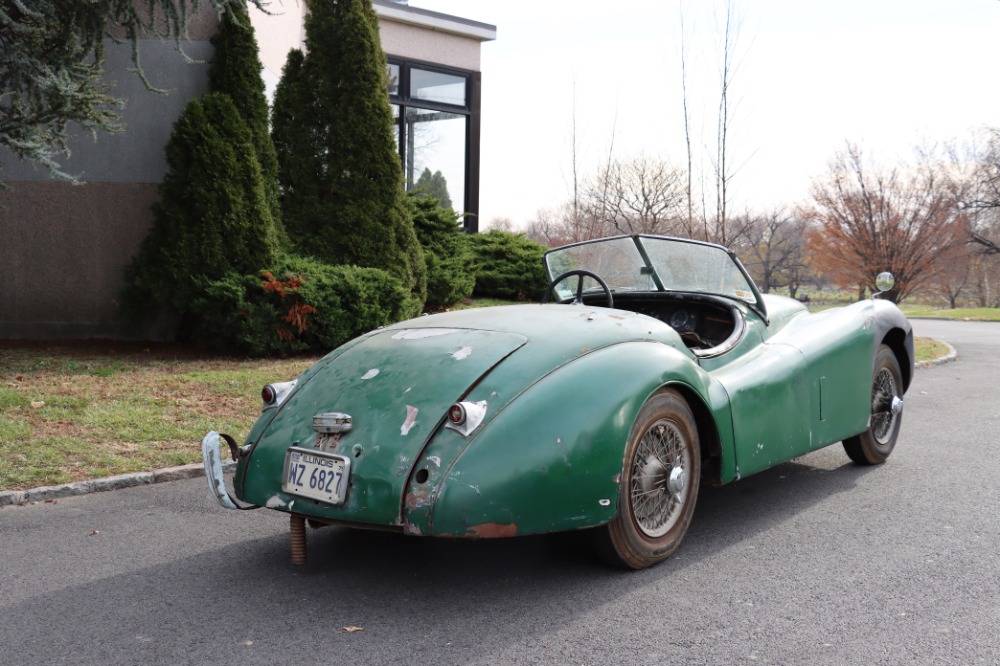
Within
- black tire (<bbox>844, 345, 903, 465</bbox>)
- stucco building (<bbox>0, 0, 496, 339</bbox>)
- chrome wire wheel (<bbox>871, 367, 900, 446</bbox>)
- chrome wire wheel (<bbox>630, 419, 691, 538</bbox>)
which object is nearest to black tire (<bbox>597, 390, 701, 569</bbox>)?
chrome wire wheel (<bbox>630, 419, 691, 538</bbox>)

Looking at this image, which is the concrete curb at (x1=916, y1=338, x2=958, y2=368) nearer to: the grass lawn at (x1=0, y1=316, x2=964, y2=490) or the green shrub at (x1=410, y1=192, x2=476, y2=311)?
the green shrub at (x1=410, y1=192, x2=476, y2=311)

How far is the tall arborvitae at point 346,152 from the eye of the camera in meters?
11.3

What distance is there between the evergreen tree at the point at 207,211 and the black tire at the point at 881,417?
22.8ft

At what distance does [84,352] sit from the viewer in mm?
10117

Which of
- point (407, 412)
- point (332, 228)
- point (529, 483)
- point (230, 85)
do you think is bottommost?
point (529, 483)

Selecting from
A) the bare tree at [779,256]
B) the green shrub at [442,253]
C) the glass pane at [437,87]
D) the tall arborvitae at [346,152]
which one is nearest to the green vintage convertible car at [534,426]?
the tall arborvitae at [346,152]

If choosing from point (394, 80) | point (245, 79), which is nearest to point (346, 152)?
point (245, 79)

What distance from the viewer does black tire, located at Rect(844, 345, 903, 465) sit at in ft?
18.8

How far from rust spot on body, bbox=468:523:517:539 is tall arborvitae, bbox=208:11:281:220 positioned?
27.7 feet

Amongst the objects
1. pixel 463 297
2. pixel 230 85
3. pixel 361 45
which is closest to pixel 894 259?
pixel 463 297

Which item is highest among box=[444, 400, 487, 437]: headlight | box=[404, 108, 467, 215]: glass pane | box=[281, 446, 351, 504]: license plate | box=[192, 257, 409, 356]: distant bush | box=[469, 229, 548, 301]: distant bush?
box=[404, 108, 467, 215]: glass pane

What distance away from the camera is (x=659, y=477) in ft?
12.8

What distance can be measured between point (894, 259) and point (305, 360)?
18.1 meters

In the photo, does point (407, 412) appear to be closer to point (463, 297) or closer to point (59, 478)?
point (59, 478)
